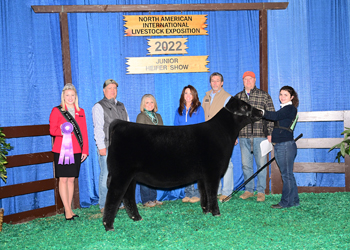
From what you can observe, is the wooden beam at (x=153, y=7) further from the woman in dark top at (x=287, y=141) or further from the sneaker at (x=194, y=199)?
the sneaker at (x=194, y=199)

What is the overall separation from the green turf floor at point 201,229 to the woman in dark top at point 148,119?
32 cm

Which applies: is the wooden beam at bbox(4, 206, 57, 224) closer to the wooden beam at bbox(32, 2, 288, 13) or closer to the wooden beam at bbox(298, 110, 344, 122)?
the wooden beam at bbox(32, 2, 288, 13)

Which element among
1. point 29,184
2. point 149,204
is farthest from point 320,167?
point 29,184

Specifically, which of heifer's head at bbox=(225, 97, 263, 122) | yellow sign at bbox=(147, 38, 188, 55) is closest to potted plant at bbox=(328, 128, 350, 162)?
heifer's head at bbox=(225, 97, 263, 122)

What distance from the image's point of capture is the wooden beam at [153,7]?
15.0ft

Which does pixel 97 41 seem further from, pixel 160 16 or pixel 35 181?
pixel 35 181

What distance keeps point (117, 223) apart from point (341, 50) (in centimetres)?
505

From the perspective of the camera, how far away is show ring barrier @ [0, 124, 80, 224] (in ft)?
13.2

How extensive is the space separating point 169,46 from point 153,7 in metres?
0.71

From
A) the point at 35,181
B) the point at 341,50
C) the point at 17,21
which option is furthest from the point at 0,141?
the point at 341,50

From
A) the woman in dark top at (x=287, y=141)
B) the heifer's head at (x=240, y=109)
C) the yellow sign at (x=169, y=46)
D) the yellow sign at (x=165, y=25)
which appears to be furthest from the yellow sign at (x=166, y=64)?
the woman in dark top at (x=287, y=141)

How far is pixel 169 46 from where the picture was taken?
5.03 metres

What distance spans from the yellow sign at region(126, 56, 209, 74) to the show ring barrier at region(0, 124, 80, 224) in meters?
1.79

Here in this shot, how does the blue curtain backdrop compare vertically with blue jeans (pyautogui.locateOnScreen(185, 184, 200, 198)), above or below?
above
